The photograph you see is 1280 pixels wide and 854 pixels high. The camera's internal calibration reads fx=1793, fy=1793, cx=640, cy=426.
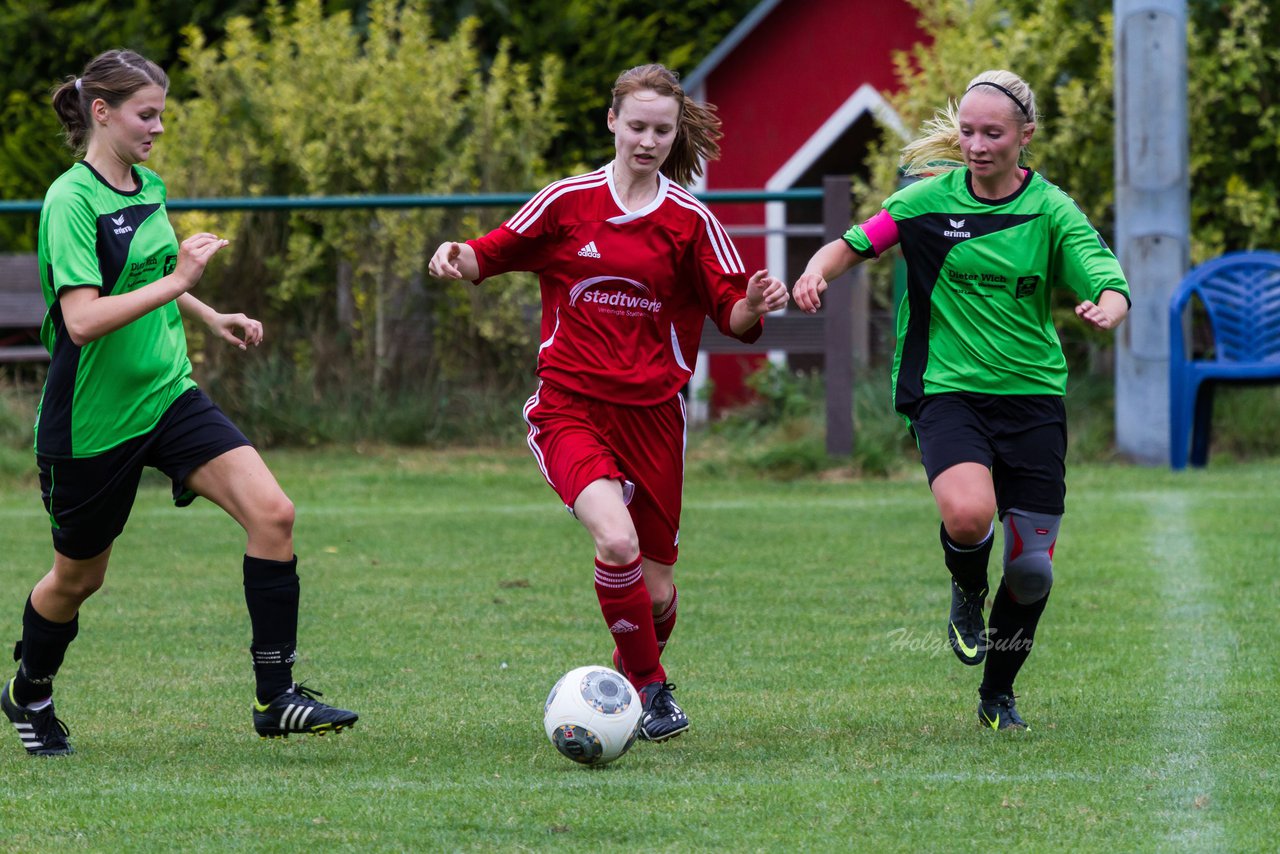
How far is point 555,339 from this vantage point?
5.42m

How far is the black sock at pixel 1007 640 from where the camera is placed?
520 cm

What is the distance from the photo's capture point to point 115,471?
500cm

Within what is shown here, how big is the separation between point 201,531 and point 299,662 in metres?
3.85

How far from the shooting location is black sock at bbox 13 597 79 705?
16.9ft

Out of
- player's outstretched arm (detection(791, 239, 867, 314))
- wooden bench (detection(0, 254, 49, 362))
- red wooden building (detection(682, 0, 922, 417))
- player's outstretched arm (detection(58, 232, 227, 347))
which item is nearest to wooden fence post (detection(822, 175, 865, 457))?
red wooden building (detection(682, 0, 922, 417))

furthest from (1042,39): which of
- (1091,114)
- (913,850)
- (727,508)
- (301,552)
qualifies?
(913,850)

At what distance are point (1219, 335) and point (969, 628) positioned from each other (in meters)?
7.37

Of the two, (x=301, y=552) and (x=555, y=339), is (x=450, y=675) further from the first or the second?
(x=301, y=552)

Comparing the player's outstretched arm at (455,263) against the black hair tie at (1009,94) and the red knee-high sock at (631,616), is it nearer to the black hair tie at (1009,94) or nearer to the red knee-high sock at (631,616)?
the red knee-high sock at (631,616)

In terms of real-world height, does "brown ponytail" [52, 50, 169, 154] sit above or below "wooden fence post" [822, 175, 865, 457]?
above

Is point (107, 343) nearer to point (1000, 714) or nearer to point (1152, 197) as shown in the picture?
point (1000, 714)

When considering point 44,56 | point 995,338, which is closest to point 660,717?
point 995,338

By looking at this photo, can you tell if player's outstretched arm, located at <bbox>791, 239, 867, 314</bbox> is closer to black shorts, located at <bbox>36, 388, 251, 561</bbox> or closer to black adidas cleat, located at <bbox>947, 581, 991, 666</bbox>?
black adidas cleat, located at <bbox>947, 581, 991, 666</bbox>

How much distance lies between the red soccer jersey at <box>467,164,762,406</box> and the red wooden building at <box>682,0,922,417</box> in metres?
10.9
